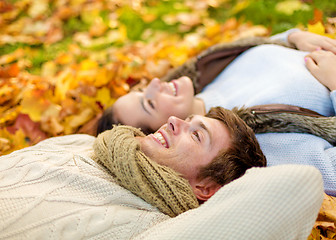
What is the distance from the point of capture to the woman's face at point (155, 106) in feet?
7.53

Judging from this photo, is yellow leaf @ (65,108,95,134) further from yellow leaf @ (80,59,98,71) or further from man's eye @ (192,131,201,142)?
man's eye @ (192,131,201,142)

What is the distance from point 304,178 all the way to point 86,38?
127 inches

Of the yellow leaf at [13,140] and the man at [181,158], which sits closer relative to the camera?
the man at [181,158]

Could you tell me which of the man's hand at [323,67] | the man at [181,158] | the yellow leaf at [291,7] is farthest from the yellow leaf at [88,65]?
the yellow leaf at [291,7]

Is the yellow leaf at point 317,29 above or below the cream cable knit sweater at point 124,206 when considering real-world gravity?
above

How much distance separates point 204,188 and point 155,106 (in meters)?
0.89

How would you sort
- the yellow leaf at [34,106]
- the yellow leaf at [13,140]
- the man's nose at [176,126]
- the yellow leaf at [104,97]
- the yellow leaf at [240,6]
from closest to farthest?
the man's nose at [176,126] → the yellow leaf at [13,140] → the yellow leaf at [34,106] → the yellow leaf at [104,97] → the yellow leaf at [240,6]

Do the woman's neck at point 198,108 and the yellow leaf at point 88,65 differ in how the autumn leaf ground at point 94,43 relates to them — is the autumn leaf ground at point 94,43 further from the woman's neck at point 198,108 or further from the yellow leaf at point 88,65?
the woman's neck at point 198,108

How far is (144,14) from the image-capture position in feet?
13.1

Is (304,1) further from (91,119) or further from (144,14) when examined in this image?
(91,119)

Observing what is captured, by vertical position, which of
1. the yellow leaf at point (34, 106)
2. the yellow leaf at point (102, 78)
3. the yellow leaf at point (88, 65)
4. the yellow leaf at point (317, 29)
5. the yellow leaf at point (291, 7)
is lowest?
the yellow leaf at point (34, 106)

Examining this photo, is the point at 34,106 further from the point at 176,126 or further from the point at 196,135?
the point at 196,135

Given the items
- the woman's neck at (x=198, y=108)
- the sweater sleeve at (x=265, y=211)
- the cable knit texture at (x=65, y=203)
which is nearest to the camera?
the sweater sleeve at (x=265, y=211)

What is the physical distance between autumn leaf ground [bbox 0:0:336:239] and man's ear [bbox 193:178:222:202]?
126 centimetres
